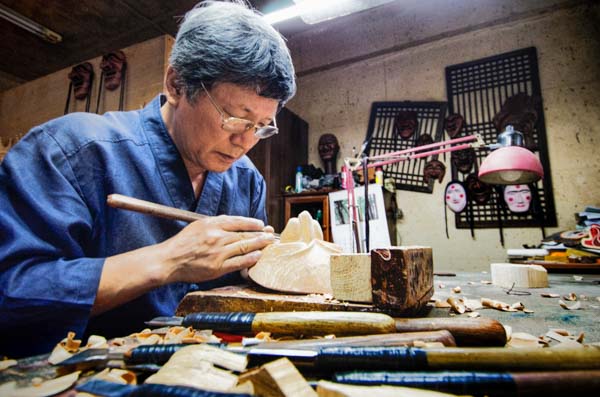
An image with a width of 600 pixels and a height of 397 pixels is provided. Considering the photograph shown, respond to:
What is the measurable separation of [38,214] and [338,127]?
5.37 m

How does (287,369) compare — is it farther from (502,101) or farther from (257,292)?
(502,101)

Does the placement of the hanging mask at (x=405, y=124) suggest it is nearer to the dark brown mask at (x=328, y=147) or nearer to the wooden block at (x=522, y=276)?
the dark brown mask at (x=328, y=147)

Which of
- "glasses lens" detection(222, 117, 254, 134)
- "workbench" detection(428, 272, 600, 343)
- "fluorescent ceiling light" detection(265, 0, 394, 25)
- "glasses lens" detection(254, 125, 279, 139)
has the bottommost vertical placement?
"workbench" detection(428, 272, 600, 343)

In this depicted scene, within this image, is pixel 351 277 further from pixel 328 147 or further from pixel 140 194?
pixel 328 147

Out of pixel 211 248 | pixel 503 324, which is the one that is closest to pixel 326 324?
pixel 211 248

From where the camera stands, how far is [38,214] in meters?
0.98

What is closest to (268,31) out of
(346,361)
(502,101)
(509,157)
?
(346,361)

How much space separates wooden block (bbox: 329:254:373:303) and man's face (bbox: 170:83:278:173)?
31.0 inches

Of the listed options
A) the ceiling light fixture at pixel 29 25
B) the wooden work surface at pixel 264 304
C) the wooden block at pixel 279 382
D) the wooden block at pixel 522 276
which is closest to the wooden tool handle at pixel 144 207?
the wooden work surface at pixel 264 304

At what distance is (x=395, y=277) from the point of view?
2.79 ft

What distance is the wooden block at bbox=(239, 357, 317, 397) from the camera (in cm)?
44

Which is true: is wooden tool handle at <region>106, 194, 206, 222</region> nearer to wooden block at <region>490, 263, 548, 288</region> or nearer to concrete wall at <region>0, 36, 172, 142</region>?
wooden block at <region>490, 263, 548, 288</region>

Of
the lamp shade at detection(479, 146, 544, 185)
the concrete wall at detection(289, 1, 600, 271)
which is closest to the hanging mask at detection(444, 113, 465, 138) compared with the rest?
A: the concrete wall at detection(289, 1, 600, 271)

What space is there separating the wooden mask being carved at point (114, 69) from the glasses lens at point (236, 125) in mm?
3482
